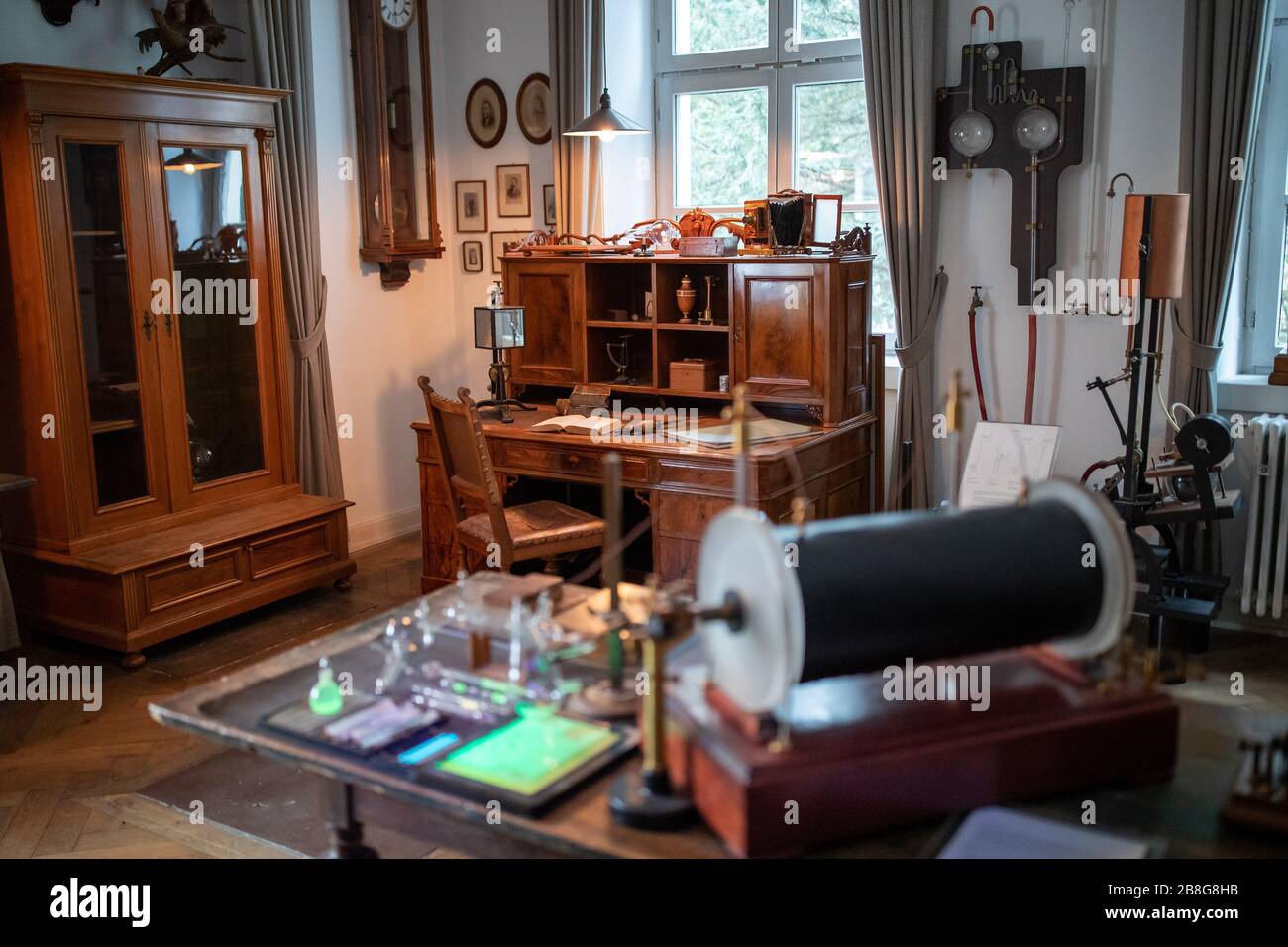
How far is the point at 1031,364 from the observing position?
4.76 metres

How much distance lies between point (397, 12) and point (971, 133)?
113 inches

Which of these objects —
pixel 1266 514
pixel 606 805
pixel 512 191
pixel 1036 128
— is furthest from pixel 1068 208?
pixel 606 805

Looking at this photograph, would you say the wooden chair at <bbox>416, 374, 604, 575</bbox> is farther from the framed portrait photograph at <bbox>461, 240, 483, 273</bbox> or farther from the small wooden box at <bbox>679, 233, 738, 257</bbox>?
the framed portrait photograph at <bbox>461, 240, 483, 273</bbox>

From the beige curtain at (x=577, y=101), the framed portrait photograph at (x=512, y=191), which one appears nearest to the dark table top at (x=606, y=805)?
the beige curtain at (x=577, y=101)

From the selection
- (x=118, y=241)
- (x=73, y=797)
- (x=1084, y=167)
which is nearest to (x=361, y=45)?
(x=118, y=241)

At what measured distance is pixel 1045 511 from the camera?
1.82m

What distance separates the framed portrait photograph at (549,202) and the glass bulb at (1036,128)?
2.29 m

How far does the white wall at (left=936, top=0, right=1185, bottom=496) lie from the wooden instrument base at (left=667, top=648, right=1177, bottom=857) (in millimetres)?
3274

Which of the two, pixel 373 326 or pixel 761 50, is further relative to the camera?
pixel 373 326

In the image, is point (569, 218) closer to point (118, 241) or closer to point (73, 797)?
point (118, 241)

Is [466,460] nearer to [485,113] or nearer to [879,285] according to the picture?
[879,285]

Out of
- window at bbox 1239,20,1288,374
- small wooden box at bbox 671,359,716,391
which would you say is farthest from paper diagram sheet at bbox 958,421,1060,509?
small wooden box at bbox 671,359,716,391

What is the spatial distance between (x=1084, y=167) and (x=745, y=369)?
1525 mm

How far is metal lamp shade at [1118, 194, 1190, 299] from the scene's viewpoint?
12.8ft
